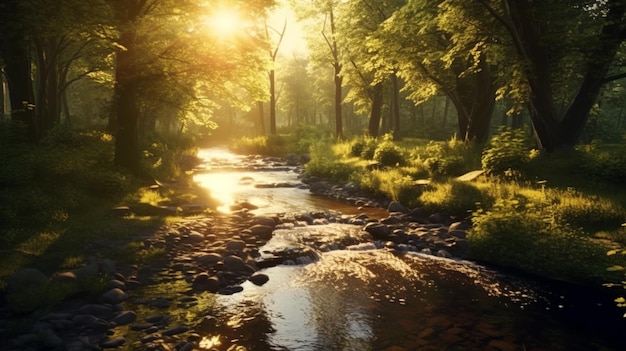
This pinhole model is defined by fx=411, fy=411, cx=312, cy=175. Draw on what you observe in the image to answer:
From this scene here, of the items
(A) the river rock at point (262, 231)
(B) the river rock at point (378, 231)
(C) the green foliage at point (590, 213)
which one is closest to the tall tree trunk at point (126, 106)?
(A) the river rock at point (262, 231)

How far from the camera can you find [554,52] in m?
17.4

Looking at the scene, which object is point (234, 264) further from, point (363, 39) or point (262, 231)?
point (363, 39)

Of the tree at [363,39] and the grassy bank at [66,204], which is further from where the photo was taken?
the tree at [363,39]

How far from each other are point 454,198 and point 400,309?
782 centimetres

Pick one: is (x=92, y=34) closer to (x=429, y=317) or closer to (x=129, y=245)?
(x=129, y=245)

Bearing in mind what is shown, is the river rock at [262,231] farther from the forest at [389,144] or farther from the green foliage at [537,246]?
the green foliage at [537,246]

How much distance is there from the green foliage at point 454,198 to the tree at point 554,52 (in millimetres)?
4986

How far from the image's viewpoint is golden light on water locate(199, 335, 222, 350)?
6.77 meters

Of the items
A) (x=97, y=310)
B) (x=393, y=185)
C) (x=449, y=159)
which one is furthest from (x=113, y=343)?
(x=449, y=159)

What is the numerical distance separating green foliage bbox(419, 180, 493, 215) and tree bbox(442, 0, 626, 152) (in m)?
4.99

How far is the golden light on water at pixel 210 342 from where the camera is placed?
6.77 m

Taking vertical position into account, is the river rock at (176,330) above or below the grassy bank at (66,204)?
below

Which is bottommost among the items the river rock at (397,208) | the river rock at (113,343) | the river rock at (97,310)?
the river rock at (113,343)

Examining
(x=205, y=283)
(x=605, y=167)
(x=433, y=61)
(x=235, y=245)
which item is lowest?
(x=205, y=283)
